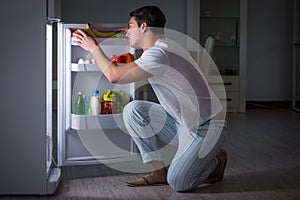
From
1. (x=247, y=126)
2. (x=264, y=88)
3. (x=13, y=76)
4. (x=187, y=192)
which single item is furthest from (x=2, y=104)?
(x=264, y=88)

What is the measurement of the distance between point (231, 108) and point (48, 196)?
3991 mm

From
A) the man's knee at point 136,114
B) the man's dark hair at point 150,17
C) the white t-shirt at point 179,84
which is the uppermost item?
the man's dark hair at point 150,17

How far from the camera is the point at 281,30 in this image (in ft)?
21.4

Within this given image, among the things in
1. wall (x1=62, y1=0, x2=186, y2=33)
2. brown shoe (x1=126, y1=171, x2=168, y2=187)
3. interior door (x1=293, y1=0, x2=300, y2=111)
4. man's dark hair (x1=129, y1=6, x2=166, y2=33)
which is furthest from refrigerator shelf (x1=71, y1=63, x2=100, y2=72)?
interior door (x1=293, y1=0, x2=300, y2=111)

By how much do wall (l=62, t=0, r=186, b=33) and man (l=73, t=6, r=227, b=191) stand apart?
3463mm

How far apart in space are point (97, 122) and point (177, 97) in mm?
577

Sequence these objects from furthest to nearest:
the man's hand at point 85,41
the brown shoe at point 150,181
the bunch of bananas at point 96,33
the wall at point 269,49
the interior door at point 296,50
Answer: the wall at point 269,49 → the interior door at point 296,50 → the bunch of bananas at point 96,33 → the brown shoe at point 150,181 → the man's hand at point 85,41

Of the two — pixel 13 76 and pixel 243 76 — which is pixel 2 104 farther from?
pixel 243 76

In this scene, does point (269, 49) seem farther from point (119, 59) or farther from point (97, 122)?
point (97, 122)

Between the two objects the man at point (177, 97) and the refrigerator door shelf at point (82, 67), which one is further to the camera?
the refrigerator door shelf at point (82, 67)

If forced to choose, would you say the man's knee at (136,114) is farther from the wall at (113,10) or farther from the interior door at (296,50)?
the interior door at (296,50)

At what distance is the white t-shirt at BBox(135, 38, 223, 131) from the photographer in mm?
2326

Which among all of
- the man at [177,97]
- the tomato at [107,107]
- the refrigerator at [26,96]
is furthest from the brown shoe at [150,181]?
the tomato at [107,107]

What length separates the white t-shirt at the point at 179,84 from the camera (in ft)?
7.63
